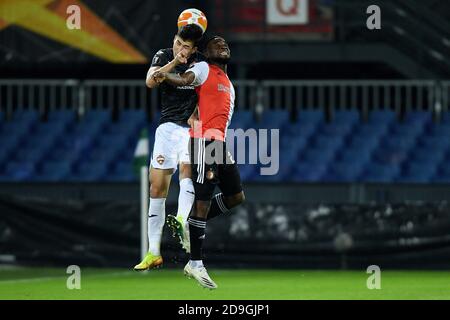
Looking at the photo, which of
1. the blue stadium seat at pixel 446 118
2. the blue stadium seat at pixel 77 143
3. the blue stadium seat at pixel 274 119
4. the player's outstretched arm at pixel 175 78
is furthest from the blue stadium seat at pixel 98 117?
the player's outstretched arm at pixel 175 78

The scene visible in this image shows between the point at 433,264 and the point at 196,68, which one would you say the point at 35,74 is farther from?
the point at 196,68

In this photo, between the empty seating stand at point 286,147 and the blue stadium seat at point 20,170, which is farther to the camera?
the blue stadium seat at point 20,170

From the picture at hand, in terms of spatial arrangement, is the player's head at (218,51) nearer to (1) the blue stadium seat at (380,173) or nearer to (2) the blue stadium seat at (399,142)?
(1) the blue stadium seat at (380,173)

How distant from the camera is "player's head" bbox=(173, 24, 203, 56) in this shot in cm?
1166

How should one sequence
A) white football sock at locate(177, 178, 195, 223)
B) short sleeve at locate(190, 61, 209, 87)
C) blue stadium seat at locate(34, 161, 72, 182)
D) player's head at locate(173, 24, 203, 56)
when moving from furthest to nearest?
blue stadium seat at locate(34, 161, 72, 182), white football sock at locate(177, 178, 195, 223), short sleeve at locate(190, 61, 209, 87), player's head at locate(173, 24, 203, 56)

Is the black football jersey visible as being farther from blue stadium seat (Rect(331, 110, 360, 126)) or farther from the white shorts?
blue stadium seat (Rect(331, 110, 360, 126))

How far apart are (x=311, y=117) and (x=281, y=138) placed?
83 cm

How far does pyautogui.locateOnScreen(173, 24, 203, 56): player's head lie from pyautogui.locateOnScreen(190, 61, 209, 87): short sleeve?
7.3 inches

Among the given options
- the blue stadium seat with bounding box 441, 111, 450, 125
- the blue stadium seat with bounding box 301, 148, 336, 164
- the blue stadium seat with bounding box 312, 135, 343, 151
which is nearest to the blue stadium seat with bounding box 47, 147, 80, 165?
the blue stadium seat with bounding box 301, 148, 336, 164

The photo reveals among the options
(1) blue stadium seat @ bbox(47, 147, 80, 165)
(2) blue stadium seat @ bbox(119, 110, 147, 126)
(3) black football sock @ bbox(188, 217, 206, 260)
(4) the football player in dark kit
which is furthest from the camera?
(2) blue stadium seat @ bbox(119, 110, 147, 126)

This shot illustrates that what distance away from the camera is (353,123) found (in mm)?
22516

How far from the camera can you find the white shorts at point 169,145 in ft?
41.8

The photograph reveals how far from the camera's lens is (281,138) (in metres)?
22.2

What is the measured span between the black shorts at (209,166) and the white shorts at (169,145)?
0.35m
